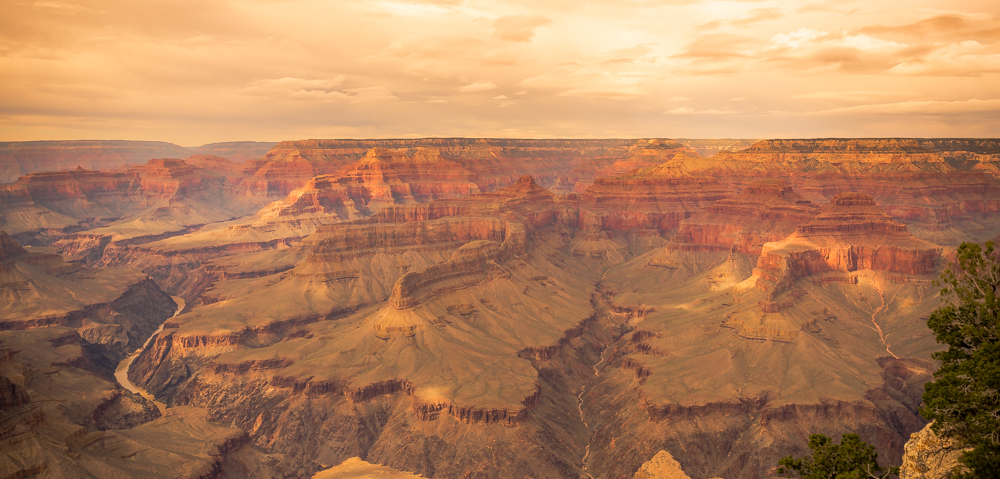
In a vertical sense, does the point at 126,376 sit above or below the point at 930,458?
below

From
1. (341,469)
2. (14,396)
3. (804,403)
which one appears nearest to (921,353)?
(804,403)

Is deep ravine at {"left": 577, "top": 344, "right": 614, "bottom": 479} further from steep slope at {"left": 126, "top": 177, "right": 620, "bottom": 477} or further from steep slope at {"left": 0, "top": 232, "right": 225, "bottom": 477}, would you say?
steep slope at {"left": 0, "top": 232, "right": 225, "bottom": 477}

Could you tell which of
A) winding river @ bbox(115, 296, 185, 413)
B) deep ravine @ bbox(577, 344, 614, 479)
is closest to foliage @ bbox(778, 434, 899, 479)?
deep ravine @ bbox(577, 344, 614, 479)

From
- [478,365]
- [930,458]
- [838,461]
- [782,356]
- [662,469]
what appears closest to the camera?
[838,461]

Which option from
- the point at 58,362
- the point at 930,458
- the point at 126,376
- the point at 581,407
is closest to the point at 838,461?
the point at 930,458

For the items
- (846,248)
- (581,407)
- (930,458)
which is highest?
(930,458)

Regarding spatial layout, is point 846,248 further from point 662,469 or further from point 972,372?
point 972,372
